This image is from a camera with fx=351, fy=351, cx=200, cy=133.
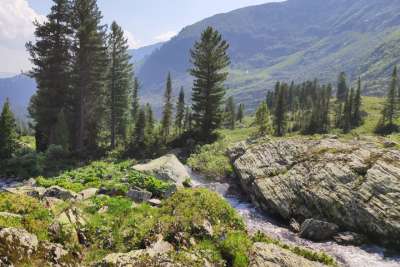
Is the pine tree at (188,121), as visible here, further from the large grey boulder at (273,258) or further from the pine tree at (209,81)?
the large grey boulder at (273,258)

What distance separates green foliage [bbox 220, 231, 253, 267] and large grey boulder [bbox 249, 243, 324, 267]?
0.89 feet

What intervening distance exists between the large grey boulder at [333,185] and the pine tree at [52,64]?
3383cm

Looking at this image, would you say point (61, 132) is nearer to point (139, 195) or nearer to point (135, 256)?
point (139, 195)

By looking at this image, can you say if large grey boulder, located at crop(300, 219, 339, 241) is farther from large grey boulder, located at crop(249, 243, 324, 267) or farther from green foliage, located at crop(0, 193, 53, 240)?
green foliage, located at crop(0, 193, 53, 240)

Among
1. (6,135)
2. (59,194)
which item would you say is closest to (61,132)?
(6,135)

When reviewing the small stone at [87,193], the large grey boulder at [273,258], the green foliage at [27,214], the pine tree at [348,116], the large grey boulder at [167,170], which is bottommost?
the pine tree at [348,116]

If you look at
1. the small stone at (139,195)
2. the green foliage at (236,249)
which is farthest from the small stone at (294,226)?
the small stone at (139,195)

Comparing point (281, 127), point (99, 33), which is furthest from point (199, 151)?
point (281, 127)

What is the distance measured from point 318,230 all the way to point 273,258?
9.29 metres

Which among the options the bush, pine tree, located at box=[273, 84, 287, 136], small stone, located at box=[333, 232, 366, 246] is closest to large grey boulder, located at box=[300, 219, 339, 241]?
small stone, located at box=[333, 232, 366, 246]

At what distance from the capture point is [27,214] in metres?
15.0

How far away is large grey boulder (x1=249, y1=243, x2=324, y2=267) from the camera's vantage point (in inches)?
555

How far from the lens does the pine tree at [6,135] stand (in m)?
45.6

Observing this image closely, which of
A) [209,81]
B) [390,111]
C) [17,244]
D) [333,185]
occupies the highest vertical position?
[209,81]
